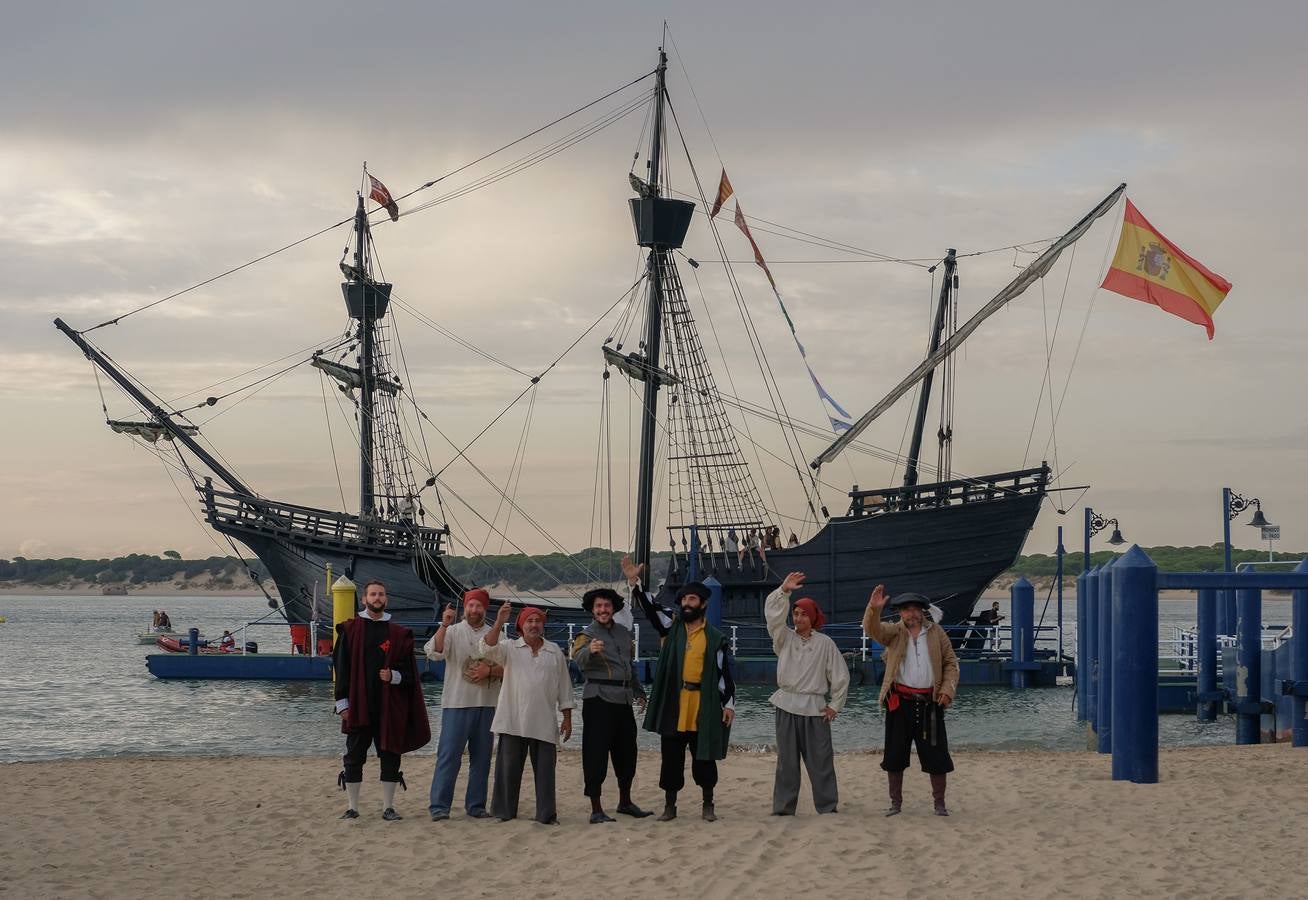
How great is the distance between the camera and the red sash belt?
9766mm

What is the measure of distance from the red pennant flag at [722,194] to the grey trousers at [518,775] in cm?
2361

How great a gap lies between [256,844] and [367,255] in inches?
1188

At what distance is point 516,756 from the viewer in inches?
388

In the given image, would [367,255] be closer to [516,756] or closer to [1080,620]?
[1080,620]

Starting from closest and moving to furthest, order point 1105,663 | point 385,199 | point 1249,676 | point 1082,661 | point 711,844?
point 711,844, point 1105,663, point 1249,676, point 1082,661, point 385,199

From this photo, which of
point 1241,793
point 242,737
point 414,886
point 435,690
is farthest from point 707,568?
point 414,886

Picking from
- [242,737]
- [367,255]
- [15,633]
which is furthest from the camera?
[15,633]

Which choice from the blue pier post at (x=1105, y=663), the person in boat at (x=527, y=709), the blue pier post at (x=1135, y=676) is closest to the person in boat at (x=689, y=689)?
the person in boat at (x=527, y=709)

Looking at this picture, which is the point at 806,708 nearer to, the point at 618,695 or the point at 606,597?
the point at 618,695

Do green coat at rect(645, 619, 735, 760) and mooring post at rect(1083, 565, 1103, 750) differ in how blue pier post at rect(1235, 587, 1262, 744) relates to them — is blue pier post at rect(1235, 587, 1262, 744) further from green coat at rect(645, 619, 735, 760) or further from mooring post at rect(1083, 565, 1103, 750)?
green coat at rect(645, 619, 735, 760)

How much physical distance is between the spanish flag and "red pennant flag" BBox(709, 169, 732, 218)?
11939 millimetres

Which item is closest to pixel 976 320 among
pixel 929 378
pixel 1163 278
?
pixel 929 378

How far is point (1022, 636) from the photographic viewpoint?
3066 centimetres

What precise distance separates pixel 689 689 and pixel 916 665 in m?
1.55
